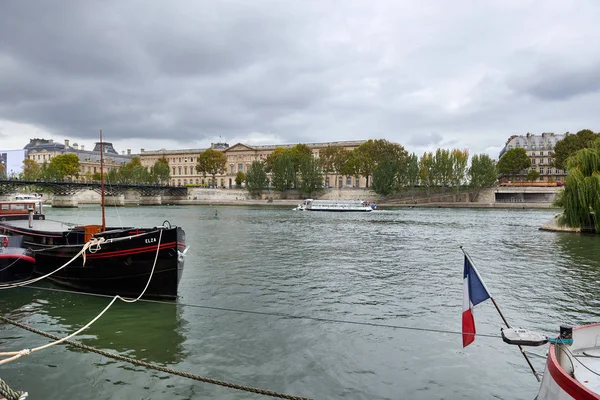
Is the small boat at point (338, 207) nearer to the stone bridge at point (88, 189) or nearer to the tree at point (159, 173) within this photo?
the stone bridge at point (88, 189)

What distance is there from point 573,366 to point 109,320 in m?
13.0

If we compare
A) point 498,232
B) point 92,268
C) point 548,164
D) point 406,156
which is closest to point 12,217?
point 92,268

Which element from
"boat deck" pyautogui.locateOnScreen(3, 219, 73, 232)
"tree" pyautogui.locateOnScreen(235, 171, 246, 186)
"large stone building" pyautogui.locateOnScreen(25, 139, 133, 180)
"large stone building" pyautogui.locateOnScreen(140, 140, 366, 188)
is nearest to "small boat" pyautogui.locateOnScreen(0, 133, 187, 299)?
"boat deck" pyautogui.locateOnScreen(3, 219, 73, 232)

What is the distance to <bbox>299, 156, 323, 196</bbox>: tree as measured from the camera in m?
121

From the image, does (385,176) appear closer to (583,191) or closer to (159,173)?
(583,191)

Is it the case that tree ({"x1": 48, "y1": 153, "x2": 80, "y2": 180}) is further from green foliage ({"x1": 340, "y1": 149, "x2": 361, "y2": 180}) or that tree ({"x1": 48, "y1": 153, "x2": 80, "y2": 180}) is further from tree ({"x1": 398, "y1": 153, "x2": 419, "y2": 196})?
tree ({"x1": 398, "y1": 153, "x2": 419, "y2": 196})

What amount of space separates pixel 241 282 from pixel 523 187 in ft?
355

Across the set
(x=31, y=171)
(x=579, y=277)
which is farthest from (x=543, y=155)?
(x=31, y=171)

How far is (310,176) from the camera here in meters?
121

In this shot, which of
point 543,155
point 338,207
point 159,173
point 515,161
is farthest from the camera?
point 159,173

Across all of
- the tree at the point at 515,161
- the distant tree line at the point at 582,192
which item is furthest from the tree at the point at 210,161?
the distant tree line at the point at 582,192

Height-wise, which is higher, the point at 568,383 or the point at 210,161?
the point at 210,161

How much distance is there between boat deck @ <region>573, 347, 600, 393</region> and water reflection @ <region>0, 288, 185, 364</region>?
8.69m

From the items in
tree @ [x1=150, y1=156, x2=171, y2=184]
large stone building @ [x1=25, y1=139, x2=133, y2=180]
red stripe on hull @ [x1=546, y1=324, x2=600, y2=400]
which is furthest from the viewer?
large stone building @ [x1=25, y1=139, x2=133, y2=180]
